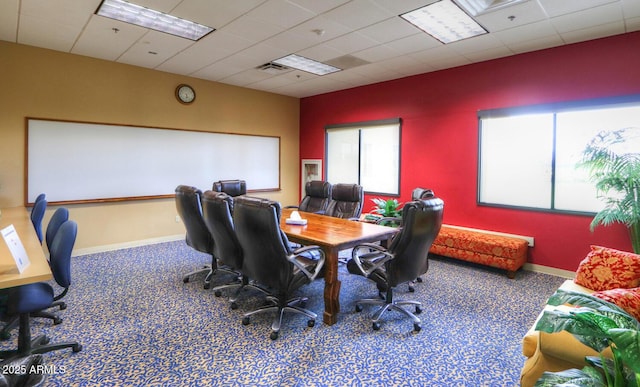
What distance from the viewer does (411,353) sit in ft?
7.96

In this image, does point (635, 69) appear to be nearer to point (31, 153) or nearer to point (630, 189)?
point (630, 189)

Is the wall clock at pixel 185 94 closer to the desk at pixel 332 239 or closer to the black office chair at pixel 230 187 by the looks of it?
the black office chair at pixel 230 187

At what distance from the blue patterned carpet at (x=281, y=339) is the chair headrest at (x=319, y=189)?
1.57 metres

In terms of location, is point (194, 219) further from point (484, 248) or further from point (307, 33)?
point (484, 248)

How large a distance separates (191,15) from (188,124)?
2649mm

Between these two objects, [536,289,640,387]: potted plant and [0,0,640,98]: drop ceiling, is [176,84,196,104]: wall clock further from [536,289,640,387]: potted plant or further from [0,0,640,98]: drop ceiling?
[536,289,640,387]: potted plant

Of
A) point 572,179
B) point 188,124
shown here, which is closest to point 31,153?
point 188,124

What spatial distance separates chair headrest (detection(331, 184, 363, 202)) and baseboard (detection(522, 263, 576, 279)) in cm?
238

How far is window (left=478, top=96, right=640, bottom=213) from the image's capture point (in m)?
3.84

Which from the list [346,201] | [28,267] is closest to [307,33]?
[346,201]

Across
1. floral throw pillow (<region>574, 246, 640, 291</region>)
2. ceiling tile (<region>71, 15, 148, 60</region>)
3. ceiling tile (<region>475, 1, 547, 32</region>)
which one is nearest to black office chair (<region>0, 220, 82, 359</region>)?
ceiling tile (<region>71, 15, 148, 60</region>)

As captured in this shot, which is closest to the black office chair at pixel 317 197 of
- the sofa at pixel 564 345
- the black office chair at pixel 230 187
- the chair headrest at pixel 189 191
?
the black office chair at pixel 230 187

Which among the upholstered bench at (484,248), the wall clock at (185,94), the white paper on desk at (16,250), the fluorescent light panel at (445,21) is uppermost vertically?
the fluorescent light panel at (445,21)

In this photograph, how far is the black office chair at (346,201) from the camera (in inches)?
185
